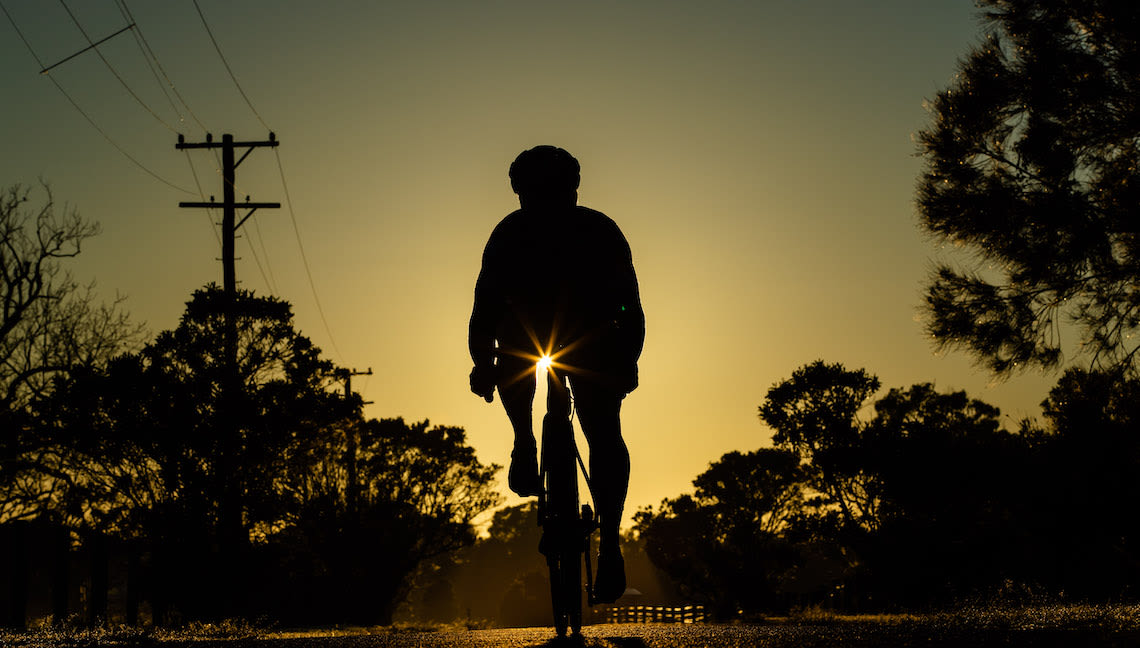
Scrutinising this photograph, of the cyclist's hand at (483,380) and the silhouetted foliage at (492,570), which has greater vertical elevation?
the cyclist's hand at (483,380)

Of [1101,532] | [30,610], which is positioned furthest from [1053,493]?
[30,610]

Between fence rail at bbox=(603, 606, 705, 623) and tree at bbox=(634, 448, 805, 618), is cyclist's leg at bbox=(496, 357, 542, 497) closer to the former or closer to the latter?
fence rail at bbox=(603, 606, 705, 623)

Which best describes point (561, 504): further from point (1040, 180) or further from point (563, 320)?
point (1040, 180)

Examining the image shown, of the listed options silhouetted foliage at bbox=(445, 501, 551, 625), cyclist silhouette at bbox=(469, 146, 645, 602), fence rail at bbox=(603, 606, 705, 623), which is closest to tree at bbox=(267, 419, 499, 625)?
fence rail at bbox=(603, 606, 705, 623)

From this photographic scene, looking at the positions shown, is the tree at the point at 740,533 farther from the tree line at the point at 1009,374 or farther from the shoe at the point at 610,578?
the shoe at the point at 610,578

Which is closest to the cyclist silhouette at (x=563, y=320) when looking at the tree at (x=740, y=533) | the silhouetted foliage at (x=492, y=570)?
the tree at (x=740, y=533)

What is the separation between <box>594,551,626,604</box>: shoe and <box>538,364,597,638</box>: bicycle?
7 centimetres

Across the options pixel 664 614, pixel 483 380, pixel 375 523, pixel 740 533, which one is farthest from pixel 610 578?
pixel 740 533

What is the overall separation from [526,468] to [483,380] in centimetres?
40

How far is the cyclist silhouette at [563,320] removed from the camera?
4004 mm

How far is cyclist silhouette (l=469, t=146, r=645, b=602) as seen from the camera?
4.00m

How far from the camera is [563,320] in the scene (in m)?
4.02

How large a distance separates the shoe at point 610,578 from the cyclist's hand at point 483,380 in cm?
80

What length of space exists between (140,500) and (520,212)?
782 inches
